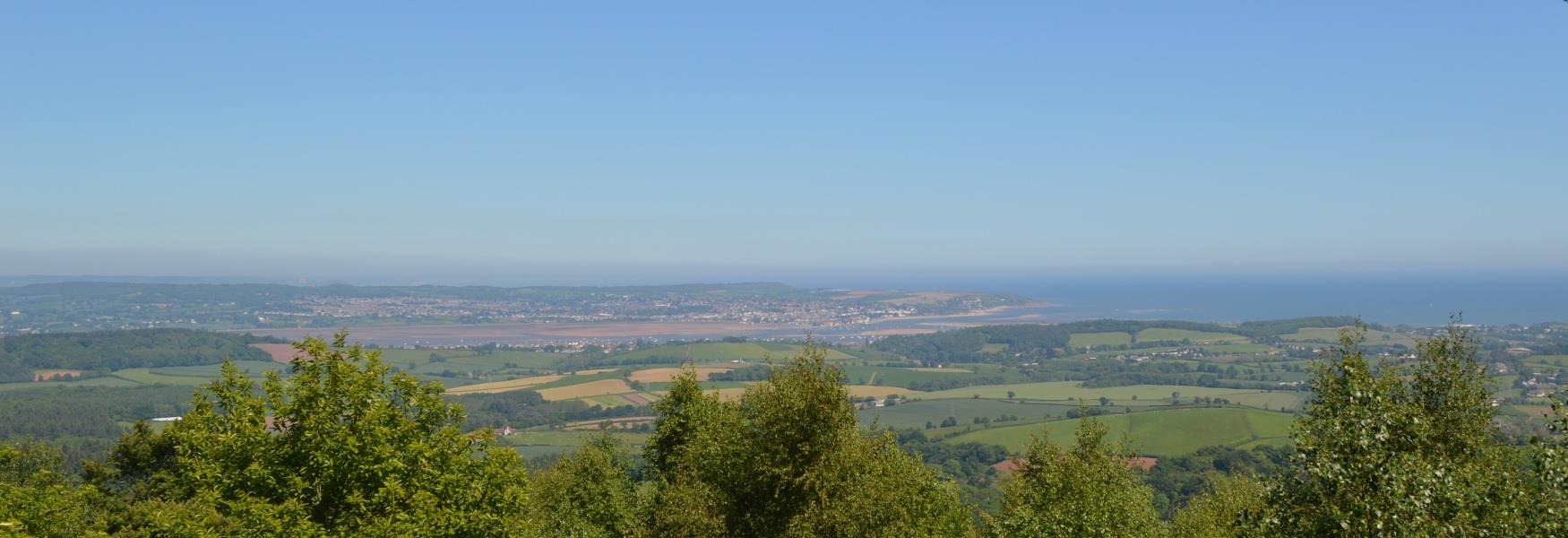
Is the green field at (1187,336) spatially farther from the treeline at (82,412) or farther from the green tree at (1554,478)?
the green tree at (1554,478)

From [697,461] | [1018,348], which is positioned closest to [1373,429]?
[697,461]

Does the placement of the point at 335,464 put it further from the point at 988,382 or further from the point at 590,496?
the point at 988,382

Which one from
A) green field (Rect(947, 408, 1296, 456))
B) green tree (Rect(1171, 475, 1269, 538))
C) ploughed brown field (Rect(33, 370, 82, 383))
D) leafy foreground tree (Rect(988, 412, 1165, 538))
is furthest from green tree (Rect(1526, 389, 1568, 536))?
ploughed brown field (Rect(33, 370, 82, 383))

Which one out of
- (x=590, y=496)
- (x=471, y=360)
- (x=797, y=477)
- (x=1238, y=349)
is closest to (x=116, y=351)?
(x=471, y=360)

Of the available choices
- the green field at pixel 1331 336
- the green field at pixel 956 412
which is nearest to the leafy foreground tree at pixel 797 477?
the green field at pixel 956 412

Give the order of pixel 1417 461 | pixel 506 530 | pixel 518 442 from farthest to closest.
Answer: pixel 518 442 → pixel 506 530 → pixel 1417 461

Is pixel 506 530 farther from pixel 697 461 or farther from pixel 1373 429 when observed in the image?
pixel 1373 429
